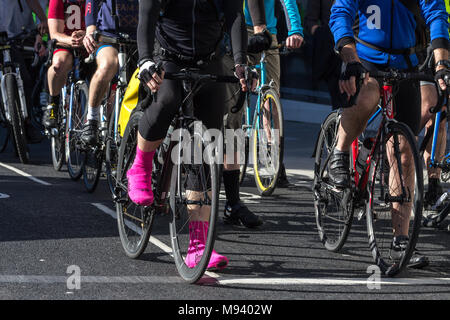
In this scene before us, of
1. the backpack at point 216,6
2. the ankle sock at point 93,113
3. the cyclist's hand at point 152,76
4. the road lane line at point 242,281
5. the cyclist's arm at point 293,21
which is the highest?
the backpack at point 216,6

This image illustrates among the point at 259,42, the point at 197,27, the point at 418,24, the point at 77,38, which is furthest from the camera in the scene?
the point at 77,38

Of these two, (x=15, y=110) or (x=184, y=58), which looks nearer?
(x=184, y=58)

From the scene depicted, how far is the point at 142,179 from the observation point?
498 centimetres

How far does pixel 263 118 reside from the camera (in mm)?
7770

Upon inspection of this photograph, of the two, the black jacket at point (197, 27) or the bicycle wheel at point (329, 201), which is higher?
the black jacket at point (197, 27)

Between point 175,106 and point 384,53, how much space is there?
1.29m

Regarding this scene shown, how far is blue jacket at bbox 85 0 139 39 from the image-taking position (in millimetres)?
6758

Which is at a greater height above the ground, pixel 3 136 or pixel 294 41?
pixel 294 41

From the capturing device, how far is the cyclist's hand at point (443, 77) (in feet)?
16.1

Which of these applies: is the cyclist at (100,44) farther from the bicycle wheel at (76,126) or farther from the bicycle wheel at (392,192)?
the bicycle wheel at (392,192)

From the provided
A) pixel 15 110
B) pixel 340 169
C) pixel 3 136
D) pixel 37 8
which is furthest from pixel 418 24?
pixel 3 136

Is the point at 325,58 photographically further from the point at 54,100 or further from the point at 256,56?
the point at 54,100

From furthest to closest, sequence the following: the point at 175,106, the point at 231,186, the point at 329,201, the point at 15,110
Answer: the point at 15,110 → the point at 231,186 → the point at 329,201 → the point at 175,106

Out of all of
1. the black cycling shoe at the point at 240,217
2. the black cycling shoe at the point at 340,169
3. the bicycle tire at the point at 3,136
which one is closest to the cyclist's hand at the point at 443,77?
the black cycling shoe at the point at 340,169
